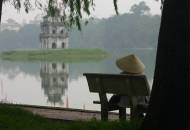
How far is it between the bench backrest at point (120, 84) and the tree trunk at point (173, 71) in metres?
1.12

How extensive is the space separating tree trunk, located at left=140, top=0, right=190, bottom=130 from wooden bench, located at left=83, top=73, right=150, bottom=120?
112cm

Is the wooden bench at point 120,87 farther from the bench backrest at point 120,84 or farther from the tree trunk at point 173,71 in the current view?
the tree trunk at point 173,71

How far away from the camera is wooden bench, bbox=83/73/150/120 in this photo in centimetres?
511

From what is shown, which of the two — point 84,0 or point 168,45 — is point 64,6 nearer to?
point 84,0

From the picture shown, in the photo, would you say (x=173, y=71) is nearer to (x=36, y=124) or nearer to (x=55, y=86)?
(x=36, y=124)

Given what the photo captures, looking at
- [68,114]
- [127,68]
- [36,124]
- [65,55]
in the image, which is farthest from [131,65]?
[65,55]

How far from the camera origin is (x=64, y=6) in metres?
8.28

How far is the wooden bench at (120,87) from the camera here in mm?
5114

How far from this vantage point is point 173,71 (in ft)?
12.7

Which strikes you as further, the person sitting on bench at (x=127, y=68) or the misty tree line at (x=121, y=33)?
the misty tree line at (x=121, y=33)

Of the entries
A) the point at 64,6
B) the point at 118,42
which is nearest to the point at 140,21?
the point at 118,42

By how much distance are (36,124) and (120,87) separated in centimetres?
96

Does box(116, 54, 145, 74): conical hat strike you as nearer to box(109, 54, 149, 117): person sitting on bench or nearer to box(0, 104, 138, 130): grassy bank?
box(109, 54, 149, 117): person sitting on bench

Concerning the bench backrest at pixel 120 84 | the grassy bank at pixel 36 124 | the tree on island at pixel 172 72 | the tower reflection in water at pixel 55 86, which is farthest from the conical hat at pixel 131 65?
the tower reflection in water at pixel 55 86
